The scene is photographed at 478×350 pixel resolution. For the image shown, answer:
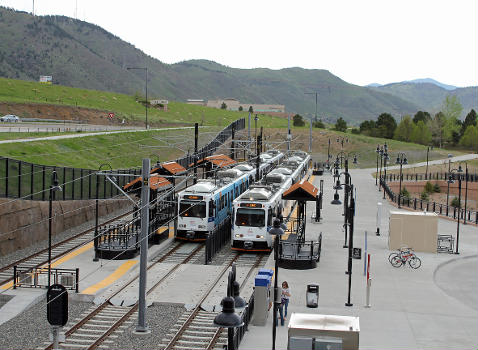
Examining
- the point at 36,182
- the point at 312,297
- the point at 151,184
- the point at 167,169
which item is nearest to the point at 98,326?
the point at 312,297

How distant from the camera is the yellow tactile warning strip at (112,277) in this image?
2480 cm

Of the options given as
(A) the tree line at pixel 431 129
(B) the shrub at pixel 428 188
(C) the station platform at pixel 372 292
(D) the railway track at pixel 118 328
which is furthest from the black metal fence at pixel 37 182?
(A) the tree line at pixel 431 129

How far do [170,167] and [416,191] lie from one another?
3861 centimetres

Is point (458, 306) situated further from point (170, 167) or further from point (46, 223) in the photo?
point (170, 167)

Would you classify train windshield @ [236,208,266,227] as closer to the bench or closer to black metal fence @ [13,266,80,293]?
black metal fence @ [13,266,80,293]

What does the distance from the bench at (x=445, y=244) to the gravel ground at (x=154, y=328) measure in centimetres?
1692

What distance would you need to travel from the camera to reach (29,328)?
20.3m

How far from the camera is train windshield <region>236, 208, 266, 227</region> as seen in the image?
106ft

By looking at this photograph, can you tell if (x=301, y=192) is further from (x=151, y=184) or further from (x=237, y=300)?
(x=237, y=300)

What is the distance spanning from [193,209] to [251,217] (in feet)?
11.7

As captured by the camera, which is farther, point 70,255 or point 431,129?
point 431,129

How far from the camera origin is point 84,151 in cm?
6194

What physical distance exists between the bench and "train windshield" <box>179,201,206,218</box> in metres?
12.2

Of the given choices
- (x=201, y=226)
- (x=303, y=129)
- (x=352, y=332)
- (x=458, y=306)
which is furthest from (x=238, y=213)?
(x=303, y=129)
